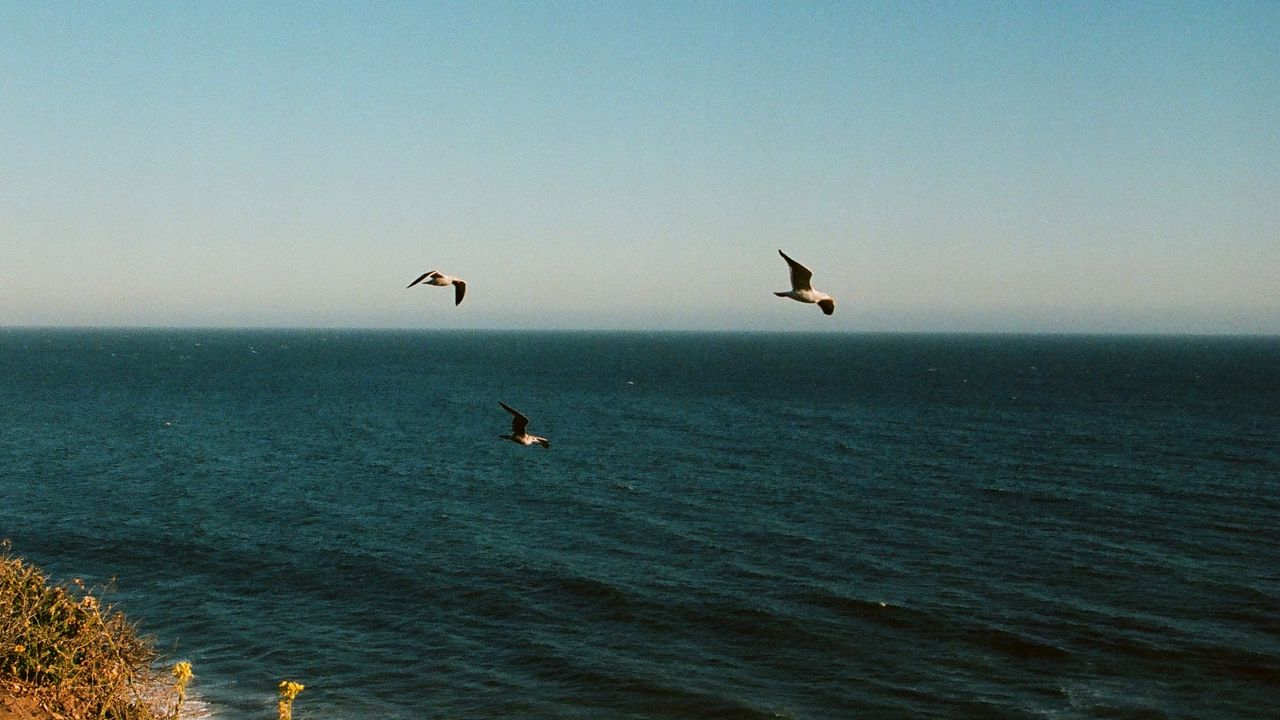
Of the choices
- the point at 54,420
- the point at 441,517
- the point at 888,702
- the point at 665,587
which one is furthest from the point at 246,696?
the point at 54,420

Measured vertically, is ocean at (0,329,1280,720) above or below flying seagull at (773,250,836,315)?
below

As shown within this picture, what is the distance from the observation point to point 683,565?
1906 inches

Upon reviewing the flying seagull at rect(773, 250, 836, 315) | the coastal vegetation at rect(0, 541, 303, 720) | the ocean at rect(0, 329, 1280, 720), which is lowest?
the ocean at rect(0, 329, 1280, 720)

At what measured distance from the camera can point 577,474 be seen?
2923 inches

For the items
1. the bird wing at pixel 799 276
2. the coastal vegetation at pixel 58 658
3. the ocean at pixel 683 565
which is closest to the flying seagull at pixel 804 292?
the bird wing at pixel 799 276

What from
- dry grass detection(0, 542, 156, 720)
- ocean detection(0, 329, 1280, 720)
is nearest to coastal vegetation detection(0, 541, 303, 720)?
dry grass detection(0, 542, 156, 720)

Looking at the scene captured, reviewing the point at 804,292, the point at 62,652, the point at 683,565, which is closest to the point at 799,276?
the point at 804,292

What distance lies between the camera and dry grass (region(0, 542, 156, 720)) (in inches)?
720

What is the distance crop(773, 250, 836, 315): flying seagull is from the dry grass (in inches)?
574

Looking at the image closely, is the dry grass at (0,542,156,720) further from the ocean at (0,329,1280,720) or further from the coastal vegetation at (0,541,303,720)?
the ocean at (0,329,1280,720)

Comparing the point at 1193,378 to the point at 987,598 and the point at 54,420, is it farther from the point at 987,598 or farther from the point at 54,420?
the point at 54,420

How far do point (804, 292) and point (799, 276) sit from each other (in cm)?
32

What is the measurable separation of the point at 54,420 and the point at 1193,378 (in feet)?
634

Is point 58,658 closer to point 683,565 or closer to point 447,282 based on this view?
point 447,282
